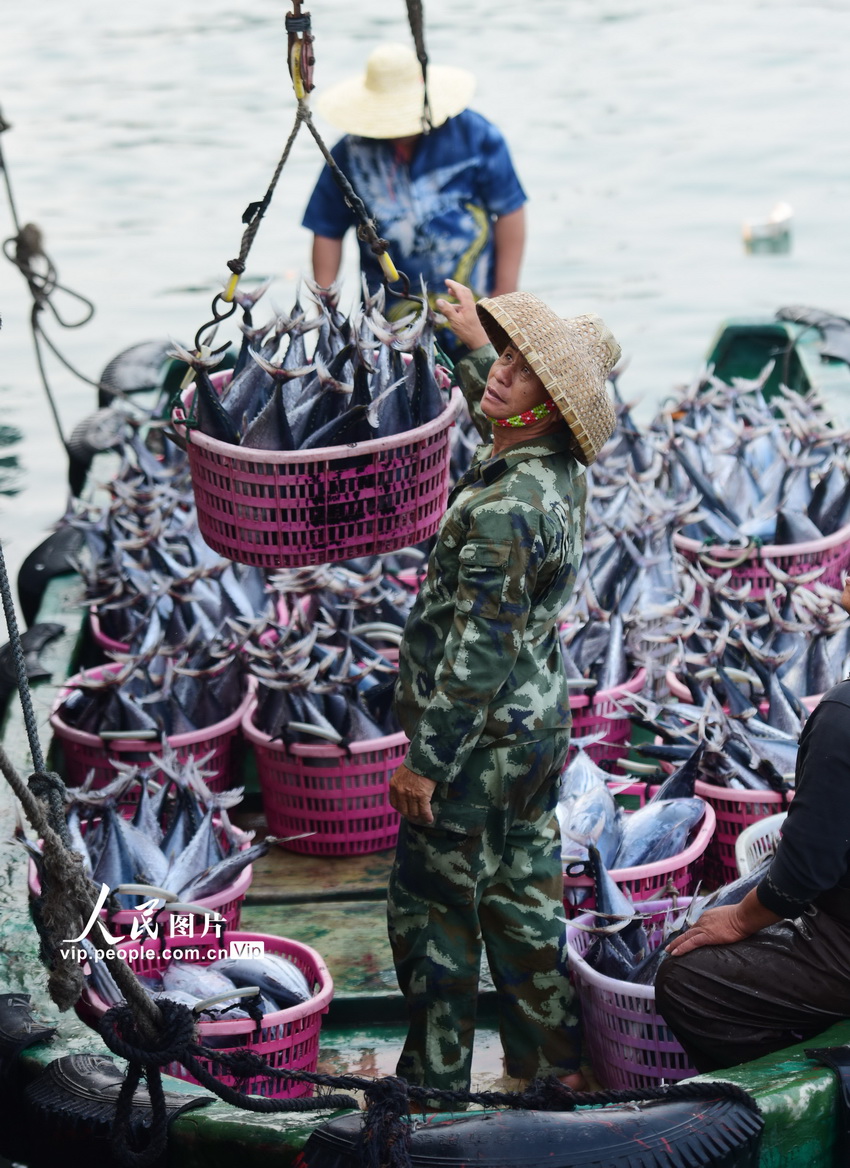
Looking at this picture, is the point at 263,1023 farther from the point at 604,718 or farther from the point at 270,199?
the point at 270,199

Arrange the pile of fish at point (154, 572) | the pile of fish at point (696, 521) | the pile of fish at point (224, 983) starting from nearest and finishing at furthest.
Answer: the pile of fish at point (224, 983) → the pile of fish at point (696, 521) → the pile of fish at point (154, 572)

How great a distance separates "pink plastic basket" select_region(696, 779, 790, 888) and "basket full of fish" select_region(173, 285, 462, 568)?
1119 millimetres

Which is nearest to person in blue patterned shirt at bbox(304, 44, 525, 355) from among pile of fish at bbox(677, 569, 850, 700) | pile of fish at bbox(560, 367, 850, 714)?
pile of fish at bbox(560, 367, 850, 714)

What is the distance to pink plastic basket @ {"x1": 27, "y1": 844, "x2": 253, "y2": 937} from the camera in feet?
11.7

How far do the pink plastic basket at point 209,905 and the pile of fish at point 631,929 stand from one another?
920 millimetres

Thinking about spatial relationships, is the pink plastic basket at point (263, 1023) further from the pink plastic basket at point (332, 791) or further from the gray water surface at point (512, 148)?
the gray water surface at point (512, 148)

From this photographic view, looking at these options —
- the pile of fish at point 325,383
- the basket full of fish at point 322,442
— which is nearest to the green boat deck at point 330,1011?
the basket full of fish at point 322,442

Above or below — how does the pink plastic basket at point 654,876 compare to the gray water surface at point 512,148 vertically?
above

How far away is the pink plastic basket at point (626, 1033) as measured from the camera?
3.29 metres

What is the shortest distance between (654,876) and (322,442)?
1.41 m

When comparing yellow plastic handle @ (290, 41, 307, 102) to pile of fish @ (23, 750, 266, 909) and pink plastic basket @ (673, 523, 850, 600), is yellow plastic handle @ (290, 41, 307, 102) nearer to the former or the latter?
pile of fish @ (23, 750, 266, 909)

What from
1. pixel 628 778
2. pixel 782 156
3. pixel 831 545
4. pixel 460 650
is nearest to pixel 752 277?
pixel 782 156

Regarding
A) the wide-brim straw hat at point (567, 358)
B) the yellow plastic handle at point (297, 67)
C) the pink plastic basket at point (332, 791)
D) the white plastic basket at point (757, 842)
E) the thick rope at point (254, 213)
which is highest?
the yellow plastic handle at point (297, 67)

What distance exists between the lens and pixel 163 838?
394cm
